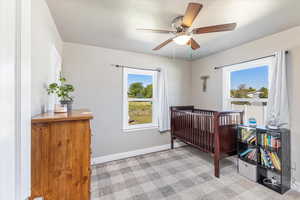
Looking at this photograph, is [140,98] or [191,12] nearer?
[191,12]

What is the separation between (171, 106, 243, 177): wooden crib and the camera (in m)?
2.20

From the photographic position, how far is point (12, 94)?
0.44 meters

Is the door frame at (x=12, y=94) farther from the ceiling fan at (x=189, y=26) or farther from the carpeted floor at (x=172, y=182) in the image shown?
the carpeted floor at (x=172, y=182)

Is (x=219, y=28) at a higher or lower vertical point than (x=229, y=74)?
higher

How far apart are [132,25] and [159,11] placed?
482mm

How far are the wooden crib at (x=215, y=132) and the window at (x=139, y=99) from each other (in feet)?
2.89

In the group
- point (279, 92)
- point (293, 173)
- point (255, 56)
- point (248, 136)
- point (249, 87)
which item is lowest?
point (293, 173)

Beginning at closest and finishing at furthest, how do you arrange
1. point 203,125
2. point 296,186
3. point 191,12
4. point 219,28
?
1. point 191,12
2. point 219,28
3. point 296,186
4. point 203,125

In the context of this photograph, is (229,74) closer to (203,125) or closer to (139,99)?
(203,125)

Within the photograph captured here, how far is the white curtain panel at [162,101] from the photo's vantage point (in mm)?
3212

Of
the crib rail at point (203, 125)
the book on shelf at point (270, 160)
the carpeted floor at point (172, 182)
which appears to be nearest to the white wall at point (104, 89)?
the carpeted floor at point (172, 182)

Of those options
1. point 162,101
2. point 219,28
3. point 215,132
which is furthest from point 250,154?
point 219,28

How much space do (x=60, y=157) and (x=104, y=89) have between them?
6.11ft

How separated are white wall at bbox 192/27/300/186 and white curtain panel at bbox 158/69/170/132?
3.12ft
